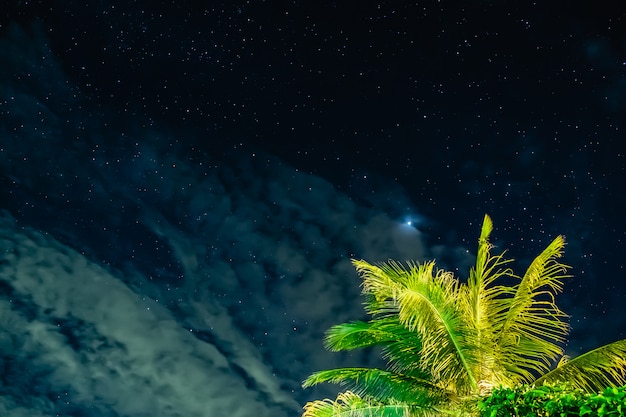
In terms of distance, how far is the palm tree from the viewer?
708 centimetres

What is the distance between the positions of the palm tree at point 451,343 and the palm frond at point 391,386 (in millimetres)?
14

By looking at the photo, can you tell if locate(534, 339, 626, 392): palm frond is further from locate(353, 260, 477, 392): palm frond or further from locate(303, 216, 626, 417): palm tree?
locate(353, 260, 477, 392): palm frond

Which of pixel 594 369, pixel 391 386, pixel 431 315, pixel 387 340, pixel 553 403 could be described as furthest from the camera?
pixel 387 340

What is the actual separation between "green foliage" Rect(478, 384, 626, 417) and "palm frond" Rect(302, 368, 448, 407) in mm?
2360

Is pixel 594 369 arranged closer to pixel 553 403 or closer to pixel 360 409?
pixel 553 403

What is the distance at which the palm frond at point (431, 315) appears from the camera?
23.0 feet

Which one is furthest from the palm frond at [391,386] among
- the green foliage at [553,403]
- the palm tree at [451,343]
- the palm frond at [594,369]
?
the green foliage at [553,403]

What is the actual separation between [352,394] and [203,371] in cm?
1247

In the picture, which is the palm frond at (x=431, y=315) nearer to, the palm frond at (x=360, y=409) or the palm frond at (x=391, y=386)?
the palm frond at (x=391, y=386)

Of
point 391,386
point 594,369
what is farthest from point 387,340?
point 594,369

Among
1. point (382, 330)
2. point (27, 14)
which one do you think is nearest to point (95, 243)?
point (27, 14)

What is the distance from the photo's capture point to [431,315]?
277 inches

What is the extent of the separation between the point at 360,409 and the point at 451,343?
5.20ft

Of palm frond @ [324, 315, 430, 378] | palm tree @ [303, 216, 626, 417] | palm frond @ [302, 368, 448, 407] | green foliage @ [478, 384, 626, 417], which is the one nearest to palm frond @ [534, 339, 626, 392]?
palm tree @ [303, 216, 626, 417]
